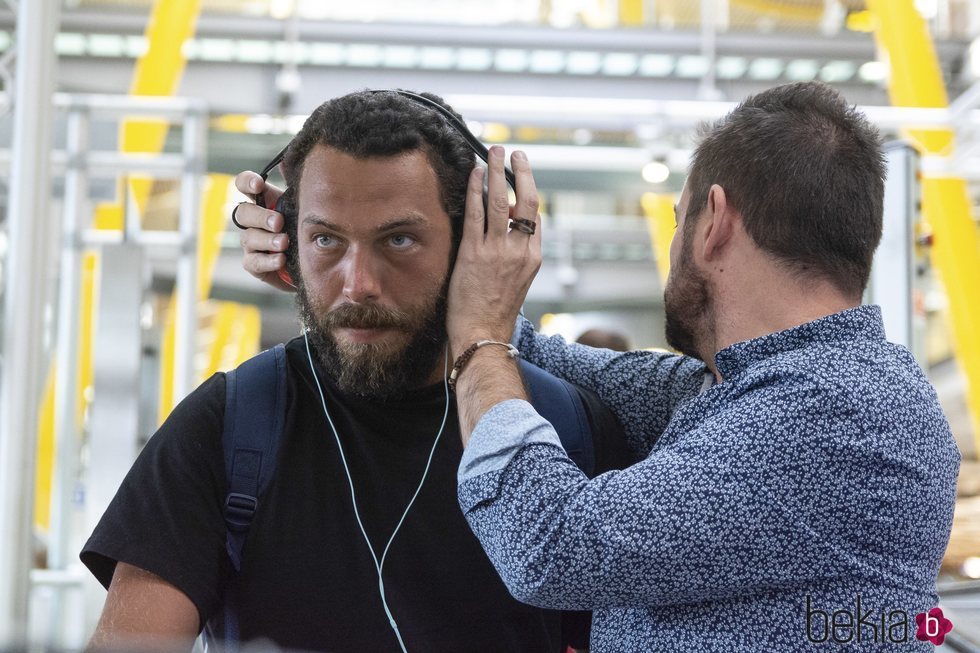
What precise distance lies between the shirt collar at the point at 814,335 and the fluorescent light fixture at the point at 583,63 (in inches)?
336

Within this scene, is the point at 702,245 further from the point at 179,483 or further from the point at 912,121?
the point at 912,121

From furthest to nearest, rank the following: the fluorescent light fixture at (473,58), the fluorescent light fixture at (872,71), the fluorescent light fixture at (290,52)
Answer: the fluorescent light fixture at (872,71) < the fluorescent light fixture at (473,58) < the fluorescent light fixture at (290,52)

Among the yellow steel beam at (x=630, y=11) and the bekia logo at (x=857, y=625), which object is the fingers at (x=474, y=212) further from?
the yellow steel beam at (x=630, y=11)

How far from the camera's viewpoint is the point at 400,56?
9891mm

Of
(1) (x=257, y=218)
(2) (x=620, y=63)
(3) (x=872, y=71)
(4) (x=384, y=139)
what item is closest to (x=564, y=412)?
(4) (x=384, y=139)

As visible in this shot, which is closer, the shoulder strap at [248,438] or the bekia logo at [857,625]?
the bekia logo at [857,625]

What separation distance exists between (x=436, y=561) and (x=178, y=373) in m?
4.80

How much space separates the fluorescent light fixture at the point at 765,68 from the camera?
10.7 metres

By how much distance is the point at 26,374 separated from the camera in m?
4.48

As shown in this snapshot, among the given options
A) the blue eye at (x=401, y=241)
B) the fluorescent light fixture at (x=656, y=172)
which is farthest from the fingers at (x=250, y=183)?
the fluorescent light fixture at (x=656, y=172)

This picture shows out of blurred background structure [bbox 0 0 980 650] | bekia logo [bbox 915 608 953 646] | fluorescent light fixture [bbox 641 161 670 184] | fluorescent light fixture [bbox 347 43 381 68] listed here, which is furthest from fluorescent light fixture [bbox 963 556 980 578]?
fluorescent light fixture [bbox 347 43 381 68]

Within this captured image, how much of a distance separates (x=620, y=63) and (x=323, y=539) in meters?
9.14

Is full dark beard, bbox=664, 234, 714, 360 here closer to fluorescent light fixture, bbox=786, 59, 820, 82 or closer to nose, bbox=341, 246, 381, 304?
nose, bbox=341, 246, 381, 304

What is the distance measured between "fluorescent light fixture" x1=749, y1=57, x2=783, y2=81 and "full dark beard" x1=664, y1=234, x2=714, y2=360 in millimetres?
9448
